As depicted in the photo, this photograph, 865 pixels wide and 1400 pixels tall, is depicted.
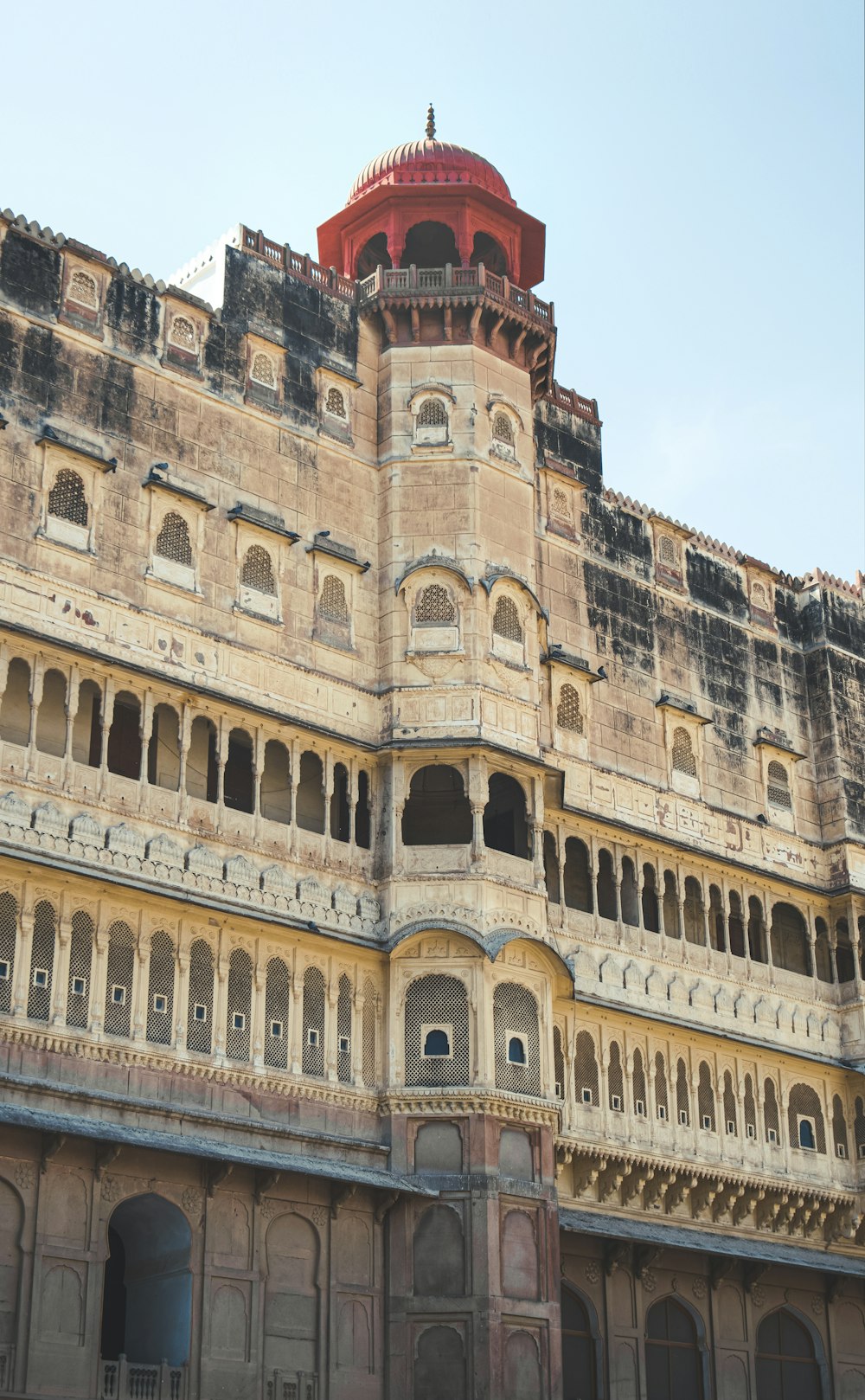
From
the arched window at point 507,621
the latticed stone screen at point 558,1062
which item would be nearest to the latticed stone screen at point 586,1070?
the latticed stone screen at point 558,1062

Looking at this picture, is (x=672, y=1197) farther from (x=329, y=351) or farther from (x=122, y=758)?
(x=329, y=351)

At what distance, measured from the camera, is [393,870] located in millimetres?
27953

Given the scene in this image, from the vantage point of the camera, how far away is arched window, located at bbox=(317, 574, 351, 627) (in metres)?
29.2

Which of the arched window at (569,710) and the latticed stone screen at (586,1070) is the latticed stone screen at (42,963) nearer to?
the latticed stone screen at (586,1070)

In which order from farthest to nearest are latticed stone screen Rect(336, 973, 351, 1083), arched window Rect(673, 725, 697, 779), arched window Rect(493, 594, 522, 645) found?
arched window Rect(673, 725, 697, 779), arched window Rect(493, 594, 522, 645), latticed stone screen Rect(336, 973, 351, 1083)

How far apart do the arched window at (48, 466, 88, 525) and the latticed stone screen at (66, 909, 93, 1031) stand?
5611mm

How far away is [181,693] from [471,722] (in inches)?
178

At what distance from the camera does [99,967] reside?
24.5 meters

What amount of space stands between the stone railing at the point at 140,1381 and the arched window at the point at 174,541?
11.0 meters

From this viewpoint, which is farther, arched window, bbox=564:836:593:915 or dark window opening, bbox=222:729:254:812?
arched window, bbox=564:836:593:915

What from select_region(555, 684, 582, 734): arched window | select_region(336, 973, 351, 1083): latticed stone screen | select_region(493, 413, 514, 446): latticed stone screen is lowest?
select_region(336, 973, 351, 1083): latticed stone screen

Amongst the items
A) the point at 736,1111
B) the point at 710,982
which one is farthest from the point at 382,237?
the point at 736,1111

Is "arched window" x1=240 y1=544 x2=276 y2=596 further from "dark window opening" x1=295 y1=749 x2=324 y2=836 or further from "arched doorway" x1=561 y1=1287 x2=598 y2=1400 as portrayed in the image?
"arched doorway" x1=561 y1=1287 x2=598 y2=1400

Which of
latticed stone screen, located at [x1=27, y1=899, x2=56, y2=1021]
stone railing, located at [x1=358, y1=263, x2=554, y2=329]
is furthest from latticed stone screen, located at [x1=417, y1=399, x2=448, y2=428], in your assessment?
latticed stone screen, located at [x1=27, y1=899, x2=56, y2=1021]
